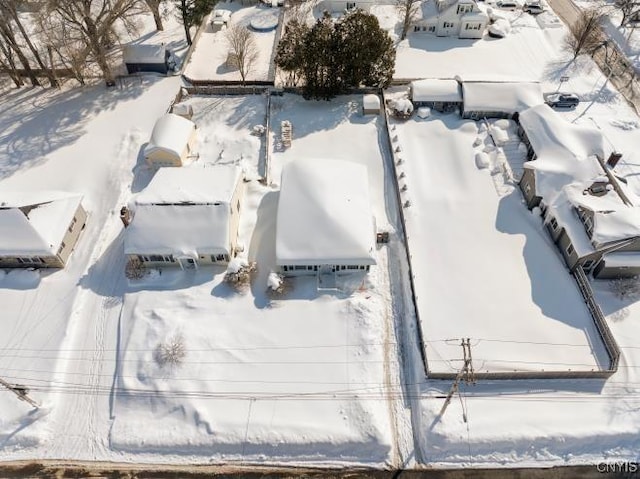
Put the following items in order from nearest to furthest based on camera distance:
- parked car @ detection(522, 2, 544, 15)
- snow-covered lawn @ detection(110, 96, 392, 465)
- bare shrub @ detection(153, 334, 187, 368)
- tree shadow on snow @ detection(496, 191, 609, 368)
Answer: snow-covered lawn @ detection(110, 96, 392, 465)
bare shrub @ detection(153, 334, 187, 368)
tree shadow on snow @ detection(496, 191, 609, 368)
parked car @ detection(522, 2, 544, 15)

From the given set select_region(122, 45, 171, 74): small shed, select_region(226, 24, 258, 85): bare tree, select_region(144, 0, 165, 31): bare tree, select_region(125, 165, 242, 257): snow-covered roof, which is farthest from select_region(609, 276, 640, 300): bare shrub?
select_region(144, 0, 165, 31): bare tree

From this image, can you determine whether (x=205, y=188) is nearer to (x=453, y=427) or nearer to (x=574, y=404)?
(x=453, y=427)

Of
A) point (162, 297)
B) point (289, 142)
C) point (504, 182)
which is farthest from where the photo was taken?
point (289, 142)

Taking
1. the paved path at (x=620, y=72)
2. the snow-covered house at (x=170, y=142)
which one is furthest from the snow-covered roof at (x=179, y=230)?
the paved path at (x=620, y=72)

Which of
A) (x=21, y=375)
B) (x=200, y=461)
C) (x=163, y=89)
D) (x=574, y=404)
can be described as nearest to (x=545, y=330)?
(x=574, y=404)

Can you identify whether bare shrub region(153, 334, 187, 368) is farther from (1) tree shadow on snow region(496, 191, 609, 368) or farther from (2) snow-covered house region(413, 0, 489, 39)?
(2) snow-covered house region(413, 0, 489, 39)

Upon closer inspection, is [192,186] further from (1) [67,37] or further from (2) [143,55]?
(1) [67,37]

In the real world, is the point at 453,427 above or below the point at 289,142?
below
